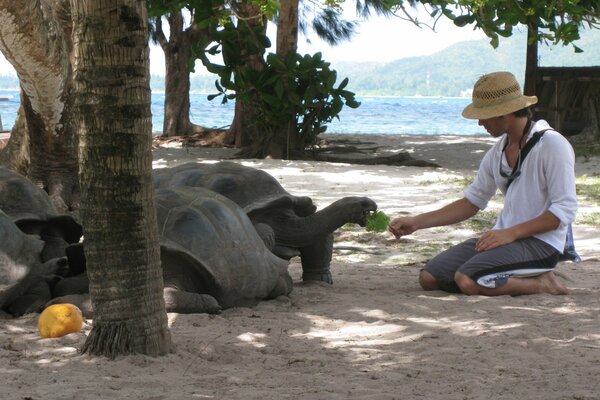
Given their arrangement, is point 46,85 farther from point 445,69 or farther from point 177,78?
point 445,69

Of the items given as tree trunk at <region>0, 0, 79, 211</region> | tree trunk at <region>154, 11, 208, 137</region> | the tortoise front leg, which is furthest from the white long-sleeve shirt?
tree trunk at <region>154, 11, 208, 137</region>

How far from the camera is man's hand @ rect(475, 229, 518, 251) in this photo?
561 cm

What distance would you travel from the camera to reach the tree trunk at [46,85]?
8125mm

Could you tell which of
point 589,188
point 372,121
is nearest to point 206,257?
point 589,188

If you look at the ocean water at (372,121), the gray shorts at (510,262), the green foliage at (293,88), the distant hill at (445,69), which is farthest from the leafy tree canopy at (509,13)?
the distant hill at (445,69)

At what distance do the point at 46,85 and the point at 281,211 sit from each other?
12.1 ft

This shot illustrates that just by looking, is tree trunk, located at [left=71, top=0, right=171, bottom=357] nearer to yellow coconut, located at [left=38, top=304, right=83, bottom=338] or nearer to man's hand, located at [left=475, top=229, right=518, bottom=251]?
yellow coconut, located at [left=38, top=304, right=83, bottom=338]

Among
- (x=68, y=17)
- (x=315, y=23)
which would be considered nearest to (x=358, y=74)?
(x=315, y=23)

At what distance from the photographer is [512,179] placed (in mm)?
5727

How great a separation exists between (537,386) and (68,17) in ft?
24.0

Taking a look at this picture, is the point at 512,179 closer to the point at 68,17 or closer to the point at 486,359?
the point at 486,359

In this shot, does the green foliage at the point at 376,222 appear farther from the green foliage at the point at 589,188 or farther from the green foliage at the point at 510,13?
the green foliage at the point at 589,188

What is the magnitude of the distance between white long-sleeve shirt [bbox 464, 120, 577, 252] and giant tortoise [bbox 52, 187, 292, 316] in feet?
4.80

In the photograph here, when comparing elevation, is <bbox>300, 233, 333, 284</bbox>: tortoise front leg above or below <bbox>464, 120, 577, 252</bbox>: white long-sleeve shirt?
below
